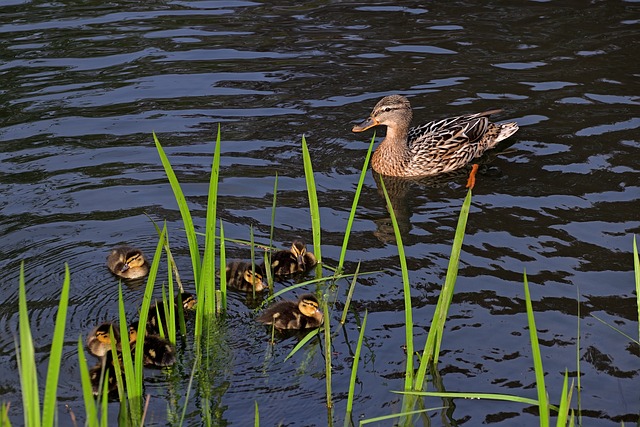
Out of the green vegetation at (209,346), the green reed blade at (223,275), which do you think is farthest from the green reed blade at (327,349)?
the green reed blade at (223,275)

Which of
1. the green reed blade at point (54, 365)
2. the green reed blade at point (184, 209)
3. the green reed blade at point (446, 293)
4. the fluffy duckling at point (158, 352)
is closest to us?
the green reed blade at point (54, 365)

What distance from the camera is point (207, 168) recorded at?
24.3 ft

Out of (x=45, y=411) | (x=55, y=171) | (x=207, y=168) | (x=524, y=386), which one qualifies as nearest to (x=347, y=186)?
(x=207, y=168)

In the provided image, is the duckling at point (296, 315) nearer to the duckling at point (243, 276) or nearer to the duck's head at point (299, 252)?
the duckling at point (243, 276)

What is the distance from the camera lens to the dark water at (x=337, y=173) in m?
4.87

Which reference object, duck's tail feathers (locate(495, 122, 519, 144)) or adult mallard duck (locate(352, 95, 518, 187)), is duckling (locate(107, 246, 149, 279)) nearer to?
adult mallard duck (locate(352, 95, 518, 187))

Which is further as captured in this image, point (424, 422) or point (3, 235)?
point (3, 235)

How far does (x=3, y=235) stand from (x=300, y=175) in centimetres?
212

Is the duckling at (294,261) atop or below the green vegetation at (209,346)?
below

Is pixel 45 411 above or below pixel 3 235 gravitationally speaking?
above

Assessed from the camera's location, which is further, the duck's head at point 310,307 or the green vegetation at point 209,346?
the duck's head at point 310,307

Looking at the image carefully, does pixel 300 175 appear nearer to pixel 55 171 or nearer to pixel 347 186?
pixel 347 186

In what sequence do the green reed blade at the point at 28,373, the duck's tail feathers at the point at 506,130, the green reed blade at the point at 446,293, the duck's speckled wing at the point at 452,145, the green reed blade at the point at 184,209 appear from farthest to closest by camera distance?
the duck's tail feathers at the point at 506,130 → the duck's speckled wing at the point at 452,145 → the green reed blade at the point at 184,209 → the green reed blade at the point at 446,293 → the green reed blade at the point at 28,373

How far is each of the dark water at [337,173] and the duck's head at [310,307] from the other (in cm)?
19
